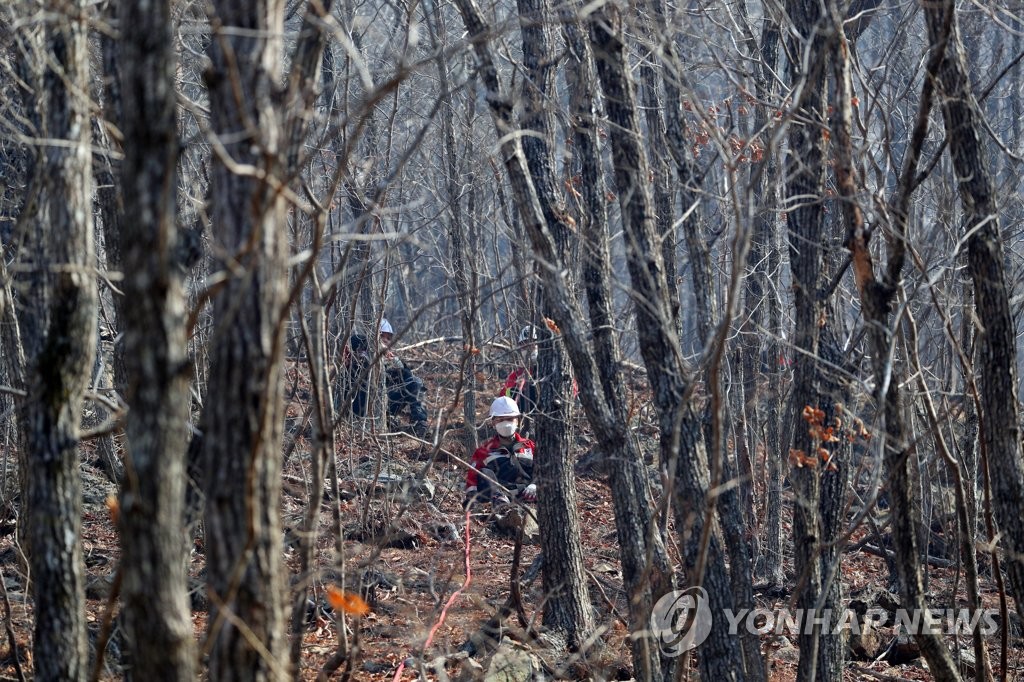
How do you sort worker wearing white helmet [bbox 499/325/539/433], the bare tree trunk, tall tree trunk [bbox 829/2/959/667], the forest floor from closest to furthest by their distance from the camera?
tall tree trunk [bbox 829/2/959/667] < the forest floor < the bare tree trunk < worker wearing white helmet [bbox 499/325/539/433]

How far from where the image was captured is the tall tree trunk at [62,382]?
4.07m

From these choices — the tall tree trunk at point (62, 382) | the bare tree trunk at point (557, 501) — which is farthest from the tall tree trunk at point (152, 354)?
the bare tree trunk at point (557, 501)

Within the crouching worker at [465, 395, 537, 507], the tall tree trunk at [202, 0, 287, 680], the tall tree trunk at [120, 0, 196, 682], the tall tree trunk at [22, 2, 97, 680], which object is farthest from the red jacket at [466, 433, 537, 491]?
the tall tree trunk at [120, 0, 196, 682]

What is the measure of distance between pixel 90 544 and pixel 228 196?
7.66 meters

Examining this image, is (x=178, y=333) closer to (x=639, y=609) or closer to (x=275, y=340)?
(x=275, y=340)

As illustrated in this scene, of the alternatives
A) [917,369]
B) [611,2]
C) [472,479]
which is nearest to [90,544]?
[472,479]

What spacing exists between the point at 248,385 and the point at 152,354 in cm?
28

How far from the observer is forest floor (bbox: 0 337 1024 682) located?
7.41 meters

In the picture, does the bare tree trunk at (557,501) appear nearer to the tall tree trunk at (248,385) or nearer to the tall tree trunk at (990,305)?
the tall tree trunk at (990,305)

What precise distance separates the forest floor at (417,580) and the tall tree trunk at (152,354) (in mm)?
2665

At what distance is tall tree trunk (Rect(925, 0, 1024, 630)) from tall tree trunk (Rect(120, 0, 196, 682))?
15.9ft

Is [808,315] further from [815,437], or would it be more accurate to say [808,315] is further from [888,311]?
[888,311]
